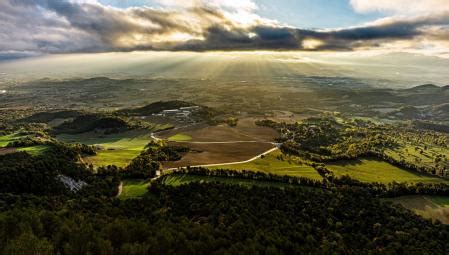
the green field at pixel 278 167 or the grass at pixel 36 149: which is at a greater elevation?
the grass at pixel 36 149

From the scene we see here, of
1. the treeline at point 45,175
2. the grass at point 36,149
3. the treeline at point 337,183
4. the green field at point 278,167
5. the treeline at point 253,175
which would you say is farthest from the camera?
the green field at point 278,167

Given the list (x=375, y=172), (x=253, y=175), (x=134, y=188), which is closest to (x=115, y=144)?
(x=134, y=188)

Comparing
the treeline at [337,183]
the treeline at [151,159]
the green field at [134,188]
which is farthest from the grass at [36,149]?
the treeline at [337,183]

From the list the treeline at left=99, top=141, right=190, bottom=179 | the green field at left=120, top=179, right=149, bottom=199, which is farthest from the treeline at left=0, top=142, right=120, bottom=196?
the treeline at left=99, top=141, right=190, bottom=179

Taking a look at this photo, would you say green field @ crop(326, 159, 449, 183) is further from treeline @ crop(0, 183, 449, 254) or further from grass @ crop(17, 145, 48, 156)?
grass @ crop(17, 145, 48, 156)

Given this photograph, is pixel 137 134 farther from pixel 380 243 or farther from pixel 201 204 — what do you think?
pixel 380 243

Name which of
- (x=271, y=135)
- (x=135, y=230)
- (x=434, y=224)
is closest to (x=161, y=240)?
(x=135, y=230)

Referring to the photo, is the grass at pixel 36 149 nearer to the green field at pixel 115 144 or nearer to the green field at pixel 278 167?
the green field at pixel 115 144
